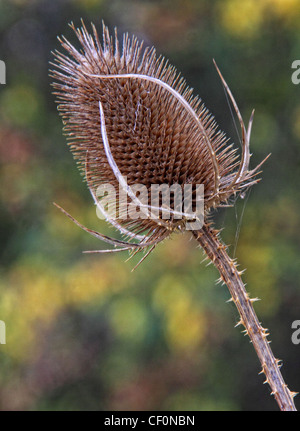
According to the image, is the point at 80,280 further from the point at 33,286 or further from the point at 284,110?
the point at 284,110

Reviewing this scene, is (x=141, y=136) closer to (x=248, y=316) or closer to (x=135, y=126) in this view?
(x=135, y=126)

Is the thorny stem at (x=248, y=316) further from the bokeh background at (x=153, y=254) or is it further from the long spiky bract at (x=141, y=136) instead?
the bokeh background at (x=153, y=254)

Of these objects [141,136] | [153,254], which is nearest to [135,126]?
[141,136]

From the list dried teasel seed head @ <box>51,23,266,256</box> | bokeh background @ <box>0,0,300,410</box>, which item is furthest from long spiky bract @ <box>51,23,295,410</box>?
bokeh background @ <box>0,0,300,410</box>

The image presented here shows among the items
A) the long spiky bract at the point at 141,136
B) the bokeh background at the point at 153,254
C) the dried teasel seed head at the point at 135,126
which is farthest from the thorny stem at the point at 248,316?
the bokeh background at the point at 153,254

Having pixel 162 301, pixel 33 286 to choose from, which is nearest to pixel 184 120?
pixel 162 301
